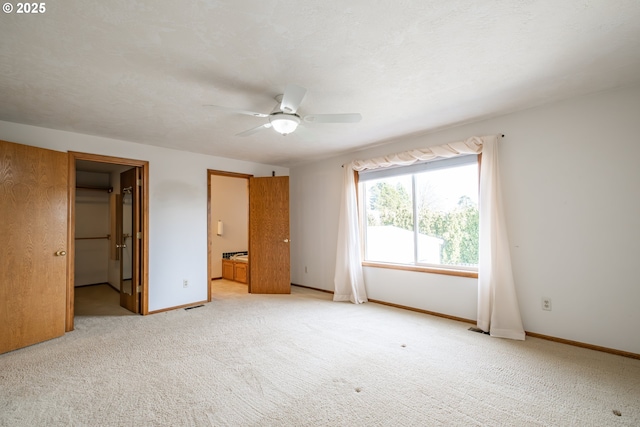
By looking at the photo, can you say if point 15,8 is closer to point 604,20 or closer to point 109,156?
point 109,156

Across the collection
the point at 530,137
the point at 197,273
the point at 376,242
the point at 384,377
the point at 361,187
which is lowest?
the point at 384,377

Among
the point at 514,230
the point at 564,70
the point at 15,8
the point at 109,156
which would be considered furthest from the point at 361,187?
the point at 15,8

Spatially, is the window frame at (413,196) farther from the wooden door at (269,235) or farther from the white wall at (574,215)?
the wooden door at (269,235)

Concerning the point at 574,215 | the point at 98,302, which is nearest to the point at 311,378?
the point at 574,215

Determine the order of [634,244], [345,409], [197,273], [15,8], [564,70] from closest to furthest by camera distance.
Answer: [15,8] → [345,409] → [564,70] → [634,244] → [197,273]

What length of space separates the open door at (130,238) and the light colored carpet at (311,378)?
30.2 inches

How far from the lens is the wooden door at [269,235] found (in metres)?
5.18

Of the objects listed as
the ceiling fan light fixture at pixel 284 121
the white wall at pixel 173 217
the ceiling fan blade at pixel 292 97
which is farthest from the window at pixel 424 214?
the white wall at pixel 173 217

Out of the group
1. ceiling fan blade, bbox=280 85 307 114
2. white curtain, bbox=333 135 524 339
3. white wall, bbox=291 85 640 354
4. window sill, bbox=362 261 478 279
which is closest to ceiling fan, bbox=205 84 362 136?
ceiling fan blade, bbox=280 85 307 114

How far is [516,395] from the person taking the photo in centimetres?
203

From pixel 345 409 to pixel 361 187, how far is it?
334 centimetres

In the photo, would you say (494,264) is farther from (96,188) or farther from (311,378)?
(96,188)

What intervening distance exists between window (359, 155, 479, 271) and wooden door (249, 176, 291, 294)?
149cm

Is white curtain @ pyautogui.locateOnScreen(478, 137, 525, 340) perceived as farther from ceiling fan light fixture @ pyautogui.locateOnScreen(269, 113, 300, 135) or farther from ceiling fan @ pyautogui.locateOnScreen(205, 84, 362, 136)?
ceiling fan light fixture @ pyautogui.locateOnScreen(269, 113, 300, 135)
